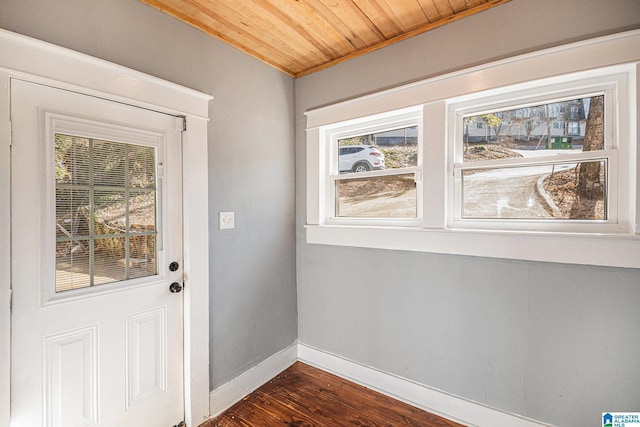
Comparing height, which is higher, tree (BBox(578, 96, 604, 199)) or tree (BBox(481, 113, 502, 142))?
tree (BBox(481, 113, 502, 142))

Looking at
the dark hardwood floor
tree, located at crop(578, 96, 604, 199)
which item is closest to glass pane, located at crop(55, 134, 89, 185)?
the dark hardwood floor

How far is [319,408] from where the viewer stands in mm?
1855

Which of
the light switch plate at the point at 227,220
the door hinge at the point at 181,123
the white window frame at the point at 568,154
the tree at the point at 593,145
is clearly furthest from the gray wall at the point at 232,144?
the tree at the point at 593,145

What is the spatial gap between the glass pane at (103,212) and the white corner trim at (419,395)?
152 centimetres

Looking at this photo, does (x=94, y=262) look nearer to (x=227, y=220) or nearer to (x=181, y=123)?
(x=227, y=220)

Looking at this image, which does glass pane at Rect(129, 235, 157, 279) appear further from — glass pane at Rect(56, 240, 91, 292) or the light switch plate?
the light switch plate

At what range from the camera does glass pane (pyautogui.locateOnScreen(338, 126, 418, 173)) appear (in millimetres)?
1999

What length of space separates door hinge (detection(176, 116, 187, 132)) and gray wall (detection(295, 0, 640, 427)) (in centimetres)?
110

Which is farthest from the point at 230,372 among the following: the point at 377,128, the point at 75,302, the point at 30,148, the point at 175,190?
the point at 377,128

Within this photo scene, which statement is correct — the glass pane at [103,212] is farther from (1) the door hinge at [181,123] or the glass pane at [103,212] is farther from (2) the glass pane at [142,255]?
(1) the door hinge at [181,123]

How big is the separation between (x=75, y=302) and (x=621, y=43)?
2.87 metres

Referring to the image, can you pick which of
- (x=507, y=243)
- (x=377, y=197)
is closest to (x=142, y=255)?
(x=377, y=197)

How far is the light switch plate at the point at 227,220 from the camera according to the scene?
1.88 metres

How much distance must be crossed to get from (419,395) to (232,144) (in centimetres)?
214
